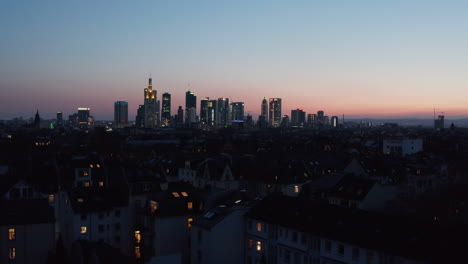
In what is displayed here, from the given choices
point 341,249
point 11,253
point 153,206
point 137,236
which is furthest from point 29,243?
point 341,249

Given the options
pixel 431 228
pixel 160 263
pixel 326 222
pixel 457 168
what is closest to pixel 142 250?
pixel 160 263

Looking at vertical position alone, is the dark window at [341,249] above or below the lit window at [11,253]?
above

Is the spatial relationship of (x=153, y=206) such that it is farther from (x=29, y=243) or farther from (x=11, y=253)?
(x=11, y=253)

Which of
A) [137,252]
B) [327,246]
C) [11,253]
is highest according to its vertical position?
[327,246]

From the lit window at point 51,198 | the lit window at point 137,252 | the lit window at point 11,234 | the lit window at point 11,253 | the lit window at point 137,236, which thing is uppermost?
the lit window at point 51,198

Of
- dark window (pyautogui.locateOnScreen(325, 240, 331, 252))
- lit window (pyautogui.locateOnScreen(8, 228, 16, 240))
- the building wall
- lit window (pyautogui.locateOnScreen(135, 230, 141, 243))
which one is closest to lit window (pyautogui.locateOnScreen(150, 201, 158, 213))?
lit window (pyautogui.locateOnScreen(135, 230, 141, 243))

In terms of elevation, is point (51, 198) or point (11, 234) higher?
point (51, 198)

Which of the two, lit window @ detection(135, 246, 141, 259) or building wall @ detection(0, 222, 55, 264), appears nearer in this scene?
building wall @ detection(0, 222, 55, 264)

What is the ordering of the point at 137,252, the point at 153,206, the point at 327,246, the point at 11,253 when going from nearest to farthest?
the point at 327,246, the point at 11,253, the point at 153,206, the point at 137,252

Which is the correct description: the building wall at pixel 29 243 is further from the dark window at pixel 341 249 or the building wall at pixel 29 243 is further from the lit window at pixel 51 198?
the dark window at pixel 341 249

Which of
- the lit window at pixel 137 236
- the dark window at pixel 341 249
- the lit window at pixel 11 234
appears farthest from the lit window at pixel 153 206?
the dark window at pixel 341 249

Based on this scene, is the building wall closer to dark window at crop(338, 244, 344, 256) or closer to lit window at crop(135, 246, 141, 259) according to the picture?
lit window at crop(135, 246, 141, 259)

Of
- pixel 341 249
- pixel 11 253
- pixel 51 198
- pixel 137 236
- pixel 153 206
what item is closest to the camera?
pixel 341 249

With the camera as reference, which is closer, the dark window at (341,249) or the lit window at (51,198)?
the dark window at (341,249)
